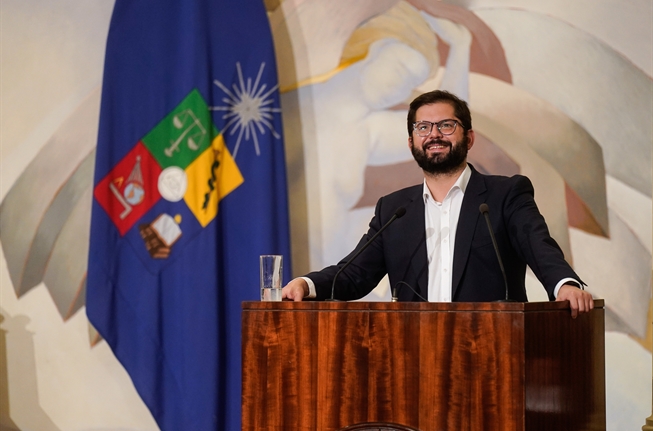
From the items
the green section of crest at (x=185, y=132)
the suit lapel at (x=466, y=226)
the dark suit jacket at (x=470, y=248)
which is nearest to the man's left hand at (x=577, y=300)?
the dark suit jacket at (x=470, y=248)

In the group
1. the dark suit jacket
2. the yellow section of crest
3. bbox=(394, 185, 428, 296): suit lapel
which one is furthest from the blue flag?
bbox=(394, 185, 428, 296): suit lapel

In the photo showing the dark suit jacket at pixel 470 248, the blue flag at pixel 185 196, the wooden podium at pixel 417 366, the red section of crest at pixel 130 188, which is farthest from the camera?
the red section of crest at pixel 130 188

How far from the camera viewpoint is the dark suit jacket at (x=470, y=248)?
2.70 metres

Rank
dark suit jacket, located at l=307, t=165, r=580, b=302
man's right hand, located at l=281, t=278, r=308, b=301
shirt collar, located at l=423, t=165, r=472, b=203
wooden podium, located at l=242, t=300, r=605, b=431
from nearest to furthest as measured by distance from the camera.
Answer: wooden podium, located at l=242, t=300, r=605, b=431, man's right hand, located at l=281, t=278, r=308, b=301, dark suit jacket, located at l=307, t=165, r=580, b=302, shirt collar, located at l=423, t=165, r=472, b=203

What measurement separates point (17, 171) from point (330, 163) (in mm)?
1900

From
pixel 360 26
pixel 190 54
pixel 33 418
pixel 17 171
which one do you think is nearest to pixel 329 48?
pixel 360 26

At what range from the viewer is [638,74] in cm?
406

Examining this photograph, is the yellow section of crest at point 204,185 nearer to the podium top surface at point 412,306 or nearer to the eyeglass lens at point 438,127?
the eyeglass lens at point 438,127

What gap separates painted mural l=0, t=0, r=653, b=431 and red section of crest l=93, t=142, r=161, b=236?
1.33ft

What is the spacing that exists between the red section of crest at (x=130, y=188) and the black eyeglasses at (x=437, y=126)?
5.84 ft

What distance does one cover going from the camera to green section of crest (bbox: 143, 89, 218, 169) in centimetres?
412

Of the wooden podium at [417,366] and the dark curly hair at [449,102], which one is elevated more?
the dark curly hair at [449,102]

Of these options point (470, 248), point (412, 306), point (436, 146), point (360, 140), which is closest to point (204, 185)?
point (360, 140)

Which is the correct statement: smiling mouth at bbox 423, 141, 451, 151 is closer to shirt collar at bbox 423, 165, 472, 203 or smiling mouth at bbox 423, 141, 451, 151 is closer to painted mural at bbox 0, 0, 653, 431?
shirt collar at bbox 423, 165, 472, 203
